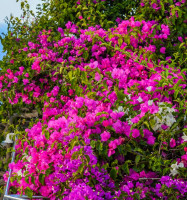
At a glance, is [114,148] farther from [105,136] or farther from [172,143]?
[172,143]

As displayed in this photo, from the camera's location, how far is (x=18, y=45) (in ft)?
16.4

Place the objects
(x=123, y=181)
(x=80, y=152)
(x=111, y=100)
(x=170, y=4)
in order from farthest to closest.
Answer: (x=170, y=4) → (x=111, y=100) → (x=123, y=181) → (x=80, y=152)

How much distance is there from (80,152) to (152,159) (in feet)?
1.79

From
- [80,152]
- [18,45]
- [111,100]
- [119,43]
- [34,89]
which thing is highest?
[18,45]

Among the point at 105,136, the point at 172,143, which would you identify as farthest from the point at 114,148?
the point at 172,143

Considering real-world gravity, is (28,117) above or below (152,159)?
above

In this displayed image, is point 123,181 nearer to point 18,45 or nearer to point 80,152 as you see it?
point 80,152

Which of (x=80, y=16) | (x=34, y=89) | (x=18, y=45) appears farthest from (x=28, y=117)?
(x=80, y=16)

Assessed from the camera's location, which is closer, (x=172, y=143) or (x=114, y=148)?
(x=114, y=148)

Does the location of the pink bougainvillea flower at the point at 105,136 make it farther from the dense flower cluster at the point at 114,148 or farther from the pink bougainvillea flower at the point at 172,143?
the pink bougainvillea flower at the point at 172,143

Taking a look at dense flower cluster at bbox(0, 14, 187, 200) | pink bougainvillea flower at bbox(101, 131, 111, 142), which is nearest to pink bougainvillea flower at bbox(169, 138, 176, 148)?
dense flower cluster at bbox(0, 14, 187, 200)

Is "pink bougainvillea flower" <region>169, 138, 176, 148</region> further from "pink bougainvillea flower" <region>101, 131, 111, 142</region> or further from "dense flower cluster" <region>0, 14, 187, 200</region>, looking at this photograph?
"pink bougainvillea flower" <region>101, 131, 111, 142</region>

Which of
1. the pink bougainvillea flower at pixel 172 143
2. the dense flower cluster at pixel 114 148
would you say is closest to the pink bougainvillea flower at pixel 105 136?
the dense flower cluster at pixel 114 148

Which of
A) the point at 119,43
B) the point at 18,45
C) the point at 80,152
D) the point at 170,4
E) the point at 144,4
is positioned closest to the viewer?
the point at 80,152
